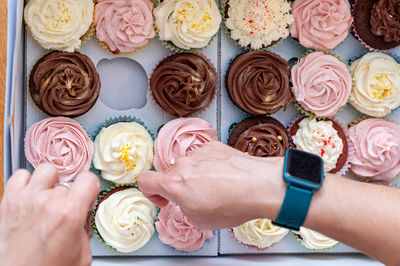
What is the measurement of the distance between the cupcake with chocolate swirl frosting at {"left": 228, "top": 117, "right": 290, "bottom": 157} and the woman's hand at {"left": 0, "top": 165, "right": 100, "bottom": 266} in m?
1.20

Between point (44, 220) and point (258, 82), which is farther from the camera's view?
point (258, 82)

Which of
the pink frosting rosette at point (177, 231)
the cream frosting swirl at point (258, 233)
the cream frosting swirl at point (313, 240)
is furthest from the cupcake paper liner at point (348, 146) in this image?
the pink frosting rosette at point (177, 231)

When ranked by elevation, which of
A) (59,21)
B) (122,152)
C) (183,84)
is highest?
(59,21)

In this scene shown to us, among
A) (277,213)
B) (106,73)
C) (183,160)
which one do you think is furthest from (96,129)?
(277,213)

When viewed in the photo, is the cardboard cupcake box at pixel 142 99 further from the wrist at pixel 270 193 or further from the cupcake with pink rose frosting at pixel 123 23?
the wrist at pixel 270 193

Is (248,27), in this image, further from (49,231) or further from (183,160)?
(49,231)

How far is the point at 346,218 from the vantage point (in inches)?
51.8

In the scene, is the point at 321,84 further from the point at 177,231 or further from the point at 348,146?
the point at 177,231

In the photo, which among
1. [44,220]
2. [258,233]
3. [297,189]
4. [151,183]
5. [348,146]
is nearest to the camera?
[44,220]

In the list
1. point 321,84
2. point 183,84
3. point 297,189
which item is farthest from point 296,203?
point 321,84

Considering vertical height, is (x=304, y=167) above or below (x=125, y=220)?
above

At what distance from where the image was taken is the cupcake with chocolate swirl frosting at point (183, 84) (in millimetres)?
2088

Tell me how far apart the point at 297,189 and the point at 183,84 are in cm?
95

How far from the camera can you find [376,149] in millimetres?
2301
